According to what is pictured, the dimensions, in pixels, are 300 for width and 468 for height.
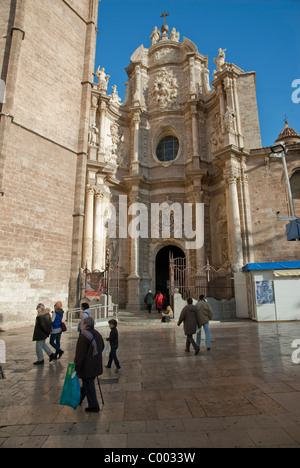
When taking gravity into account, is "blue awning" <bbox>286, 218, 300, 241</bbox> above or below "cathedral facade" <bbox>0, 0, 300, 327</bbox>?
below

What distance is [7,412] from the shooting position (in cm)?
371

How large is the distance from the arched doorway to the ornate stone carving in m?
11.1

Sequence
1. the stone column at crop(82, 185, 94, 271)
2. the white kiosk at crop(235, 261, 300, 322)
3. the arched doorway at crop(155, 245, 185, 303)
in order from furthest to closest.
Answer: the arched doorway at crop(155, 245, 185, 303), the stone column at crop(82, 185, 94, 271), the white kiosk at crop(235, 261, 300, 322)

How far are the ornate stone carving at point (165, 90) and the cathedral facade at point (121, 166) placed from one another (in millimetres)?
80

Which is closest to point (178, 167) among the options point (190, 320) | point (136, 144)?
point (136, 144)

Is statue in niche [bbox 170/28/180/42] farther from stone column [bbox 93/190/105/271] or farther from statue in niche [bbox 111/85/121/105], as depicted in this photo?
stone column [bbox 93/190/105/271]

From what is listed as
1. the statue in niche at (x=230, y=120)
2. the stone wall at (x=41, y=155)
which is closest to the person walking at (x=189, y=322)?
the stone wall at (x=41, y=155)

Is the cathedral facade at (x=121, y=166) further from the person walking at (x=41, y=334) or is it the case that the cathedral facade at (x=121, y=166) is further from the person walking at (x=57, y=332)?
the person walking at (x=41, y=334)

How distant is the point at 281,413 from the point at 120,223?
1728 cm

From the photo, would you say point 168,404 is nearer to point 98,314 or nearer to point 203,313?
point 203,313

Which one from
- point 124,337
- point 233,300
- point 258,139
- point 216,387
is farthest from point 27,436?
point 258,139

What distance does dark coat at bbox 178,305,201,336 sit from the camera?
6.98 metres

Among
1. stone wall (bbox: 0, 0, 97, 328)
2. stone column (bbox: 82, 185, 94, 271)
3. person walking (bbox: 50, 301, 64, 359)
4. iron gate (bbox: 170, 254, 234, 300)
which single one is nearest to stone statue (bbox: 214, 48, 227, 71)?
stone wall (bbox: 0, 0, 97, 328)

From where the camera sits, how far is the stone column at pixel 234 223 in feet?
53.6
